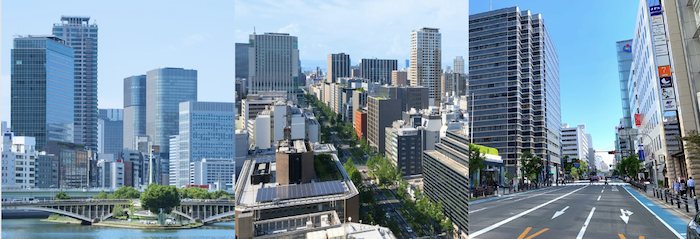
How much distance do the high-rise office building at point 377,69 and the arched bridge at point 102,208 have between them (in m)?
1.92

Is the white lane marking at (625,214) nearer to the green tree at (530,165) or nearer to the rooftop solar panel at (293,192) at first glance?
the green tree at (530,165)

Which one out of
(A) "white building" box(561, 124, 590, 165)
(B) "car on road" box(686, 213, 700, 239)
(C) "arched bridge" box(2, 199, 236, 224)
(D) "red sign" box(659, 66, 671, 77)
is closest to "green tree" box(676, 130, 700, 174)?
(B) "car on road" box(686, 213, 700, 239)

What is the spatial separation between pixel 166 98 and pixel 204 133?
751mm

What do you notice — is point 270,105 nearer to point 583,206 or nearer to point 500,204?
point 500,204

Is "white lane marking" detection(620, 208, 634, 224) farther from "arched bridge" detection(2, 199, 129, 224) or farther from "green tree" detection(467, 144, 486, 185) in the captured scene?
"arched bridge" detection(2, 199, 129, 224)

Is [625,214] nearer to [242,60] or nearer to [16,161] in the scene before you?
[242,60]

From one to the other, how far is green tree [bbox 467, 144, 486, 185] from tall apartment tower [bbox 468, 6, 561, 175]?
11 centimetres

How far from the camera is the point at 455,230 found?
4176mm

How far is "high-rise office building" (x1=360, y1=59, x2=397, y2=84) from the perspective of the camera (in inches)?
168

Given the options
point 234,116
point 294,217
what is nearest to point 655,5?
point 294,217

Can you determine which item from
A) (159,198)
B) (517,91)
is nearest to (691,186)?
(517,91)

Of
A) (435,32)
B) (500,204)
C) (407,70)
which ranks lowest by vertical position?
(500,204)

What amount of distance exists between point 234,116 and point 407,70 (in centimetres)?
194

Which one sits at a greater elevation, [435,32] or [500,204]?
[435,32]
